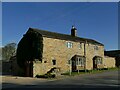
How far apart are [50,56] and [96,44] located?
1650 centimetres

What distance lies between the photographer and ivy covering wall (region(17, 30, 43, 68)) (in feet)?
131

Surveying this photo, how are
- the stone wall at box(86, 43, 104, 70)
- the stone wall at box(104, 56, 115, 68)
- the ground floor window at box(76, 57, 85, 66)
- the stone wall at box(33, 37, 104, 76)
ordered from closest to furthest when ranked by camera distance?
the stone wall at box(33, 37, 104, 76), the ground floor window at box(76, 57, 85, 66), the stone wall at box(86, 43, 104, 70), the stone wall at box(104, 56, 115, 68)

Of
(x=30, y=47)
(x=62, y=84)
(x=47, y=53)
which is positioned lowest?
(x=62, y=84)

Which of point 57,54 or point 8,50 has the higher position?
point 8,50

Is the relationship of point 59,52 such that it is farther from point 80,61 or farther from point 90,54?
point 90,54

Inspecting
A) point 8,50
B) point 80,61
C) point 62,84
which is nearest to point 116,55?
point 80,61

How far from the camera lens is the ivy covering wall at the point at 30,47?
39938 mm

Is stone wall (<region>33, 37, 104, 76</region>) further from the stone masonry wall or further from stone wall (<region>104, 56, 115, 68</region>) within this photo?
stone wall (<region>104, 56, 115, 68</region>)

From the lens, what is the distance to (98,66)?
53.6m

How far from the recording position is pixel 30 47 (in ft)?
134

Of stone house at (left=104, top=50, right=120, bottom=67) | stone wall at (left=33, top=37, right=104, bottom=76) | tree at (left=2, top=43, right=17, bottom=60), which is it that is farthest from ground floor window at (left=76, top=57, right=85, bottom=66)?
tree at (left=2, top=43, right=17, bottom=60)

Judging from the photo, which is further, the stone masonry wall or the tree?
the tree

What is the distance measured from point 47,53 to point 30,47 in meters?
2.87

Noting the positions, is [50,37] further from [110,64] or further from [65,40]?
[110,64]
